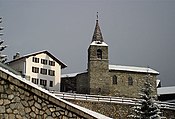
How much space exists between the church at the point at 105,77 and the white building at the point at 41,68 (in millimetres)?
3838

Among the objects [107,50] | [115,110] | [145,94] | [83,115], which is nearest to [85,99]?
[115,110]

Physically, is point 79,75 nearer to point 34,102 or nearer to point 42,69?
point 42,69

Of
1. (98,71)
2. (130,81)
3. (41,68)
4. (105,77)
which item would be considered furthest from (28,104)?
(130,81)

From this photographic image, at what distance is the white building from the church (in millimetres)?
3838

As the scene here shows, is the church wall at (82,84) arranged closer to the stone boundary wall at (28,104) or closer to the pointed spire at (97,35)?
the pointed spire at (97,35)

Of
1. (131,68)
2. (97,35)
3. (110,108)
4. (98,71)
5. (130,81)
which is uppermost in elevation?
(97,35)

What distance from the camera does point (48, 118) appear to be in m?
8.04

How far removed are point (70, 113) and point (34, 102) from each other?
0.89 m

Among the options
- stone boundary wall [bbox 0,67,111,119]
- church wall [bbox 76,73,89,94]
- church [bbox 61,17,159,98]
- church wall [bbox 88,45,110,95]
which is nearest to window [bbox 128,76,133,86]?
church [bbox 61,17,159,98]

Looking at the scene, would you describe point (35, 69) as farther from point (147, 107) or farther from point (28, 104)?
point (28, 104)

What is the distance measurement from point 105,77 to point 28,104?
133ft

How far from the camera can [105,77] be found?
48344 millimetres

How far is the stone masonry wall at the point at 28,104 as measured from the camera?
7.85 metres

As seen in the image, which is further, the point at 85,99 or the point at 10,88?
the point at 85,99
